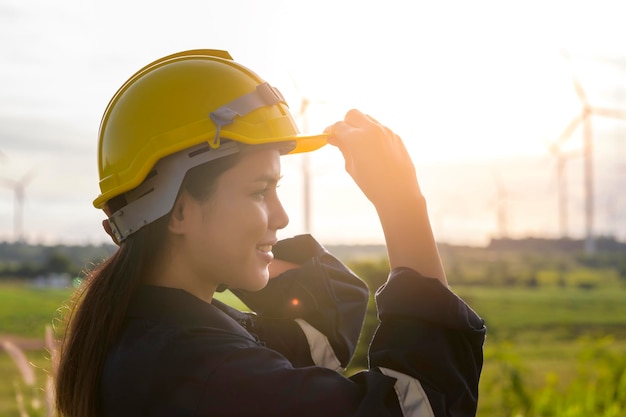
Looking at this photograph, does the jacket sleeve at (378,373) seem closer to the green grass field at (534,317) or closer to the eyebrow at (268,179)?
the eyebrow at (268,179)

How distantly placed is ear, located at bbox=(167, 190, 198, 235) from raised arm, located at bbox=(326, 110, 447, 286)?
0.51 m

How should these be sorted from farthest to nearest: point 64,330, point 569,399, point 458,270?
point 458,270
point 569,399
point 64,330

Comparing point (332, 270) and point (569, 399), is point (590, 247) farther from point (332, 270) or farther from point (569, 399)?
point (332, 270)

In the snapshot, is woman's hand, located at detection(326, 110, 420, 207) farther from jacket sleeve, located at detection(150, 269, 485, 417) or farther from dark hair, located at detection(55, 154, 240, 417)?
dark hair, located at detection(55, 154, 240, 417)

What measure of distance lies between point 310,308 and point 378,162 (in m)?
0.92

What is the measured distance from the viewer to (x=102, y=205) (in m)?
2.99

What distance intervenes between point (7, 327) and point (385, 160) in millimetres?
44926

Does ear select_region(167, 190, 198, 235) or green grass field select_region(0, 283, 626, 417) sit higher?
ear select_region(167, 190, 198, 235)

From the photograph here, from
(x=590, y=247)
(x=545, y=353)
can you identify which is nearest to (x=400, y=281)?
(x=545, y=353)

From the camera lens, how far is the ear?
8.79 ft

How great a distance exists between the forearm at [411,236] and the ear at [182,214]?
23.5 inches

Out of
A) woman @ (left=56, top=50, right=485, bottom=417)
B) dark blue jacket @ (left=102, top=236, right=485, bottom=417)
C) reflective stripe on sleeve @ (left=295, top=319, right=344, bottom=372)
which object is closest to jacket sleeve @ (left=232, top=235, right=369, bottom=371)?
reflective stripe on sleeve @ (left=295, top=319, right=344, bottom=372)

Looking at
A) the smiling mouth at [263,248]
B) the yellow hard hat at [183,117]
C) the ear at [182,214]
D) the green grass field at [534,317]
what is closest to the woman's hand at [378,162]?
the yellow hard hat at [183,117]

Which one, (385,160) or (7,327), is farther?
(7,327)
